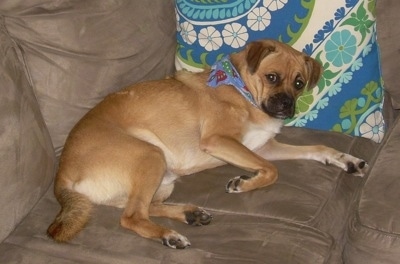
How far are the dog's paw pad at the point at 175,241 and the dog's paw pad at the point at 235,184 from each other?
41 centimetres

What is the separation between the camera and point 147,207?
2586mm

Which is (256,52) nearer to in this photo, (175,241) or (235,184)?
(235,184)

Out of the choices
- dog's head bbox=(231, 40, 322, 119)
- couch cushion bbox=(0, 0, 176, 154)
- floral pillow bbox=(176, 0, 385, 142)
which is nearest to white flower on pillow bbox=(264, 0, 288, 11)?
floral pillow bbox=(176, 0, 385, 142)

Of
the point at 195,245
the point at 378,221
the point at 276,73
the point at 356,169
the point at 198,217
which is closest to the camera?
the point at 378,221

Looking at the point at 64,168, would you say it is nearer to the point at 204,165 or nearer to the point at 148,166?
the point at 148,166

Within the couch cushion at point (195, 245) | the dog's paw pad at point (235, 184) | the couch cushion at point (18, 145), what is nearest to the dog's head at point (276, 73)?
the dog's paw pad at point (235, 184)

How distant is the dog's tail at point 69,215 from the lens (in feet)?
7.80

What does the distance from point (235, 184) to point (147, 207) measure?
43 centimetres

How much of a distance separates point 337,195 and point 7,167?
1442mm

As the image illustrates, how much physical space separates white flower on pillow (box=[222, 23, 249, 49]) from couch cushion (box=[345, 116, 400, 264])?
3.45 ft

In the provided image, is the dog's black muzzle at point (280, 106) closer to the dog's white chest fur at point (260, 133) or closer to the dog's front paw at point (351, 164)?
the dog's white chest fur at point (260, 133)

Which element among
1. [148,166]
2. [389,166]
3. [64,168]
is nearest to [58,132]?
[64,168]

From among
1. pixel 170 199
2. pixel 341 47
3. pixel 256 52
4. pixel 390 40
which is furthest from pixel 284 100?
pixel 170 199

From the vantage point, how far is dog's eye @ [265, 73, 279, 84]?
3.13m
